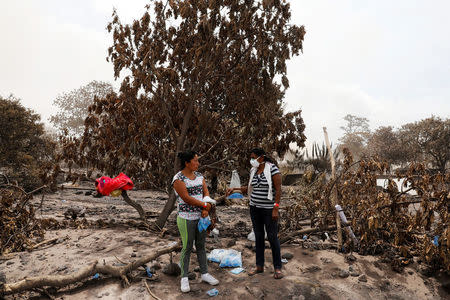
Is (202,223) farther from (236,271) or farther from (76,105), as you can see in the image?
(76,105)

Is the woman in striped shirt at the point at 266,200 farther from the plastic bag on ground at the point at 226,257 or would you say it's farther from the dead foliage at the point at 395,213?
the dead foliage at the point at 395,213

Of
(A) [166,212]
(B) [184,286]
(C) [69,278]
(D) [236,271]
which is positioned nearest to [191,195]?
(B) [184,286]

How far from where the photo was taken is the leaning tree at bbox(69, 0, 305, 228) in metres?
5.23

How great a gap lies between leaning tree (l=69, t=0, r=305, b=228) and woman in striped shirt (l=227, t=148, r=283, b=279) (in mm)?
1399

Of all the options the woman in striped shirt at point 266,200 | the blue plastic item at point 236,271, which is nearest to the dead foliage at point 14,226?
the blue plastic item at point 236,271

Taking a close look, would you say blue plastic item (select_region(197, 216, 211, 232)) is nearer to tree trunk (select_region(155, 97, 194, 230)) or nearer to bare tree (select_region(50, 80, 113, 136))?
tree trunk (select_region(155, 97, 194, 230))

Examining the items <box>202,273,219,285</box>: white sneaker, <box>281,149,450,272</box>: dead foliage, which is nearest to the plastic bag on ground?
<box>202,273,219,285</box>: white sneaker

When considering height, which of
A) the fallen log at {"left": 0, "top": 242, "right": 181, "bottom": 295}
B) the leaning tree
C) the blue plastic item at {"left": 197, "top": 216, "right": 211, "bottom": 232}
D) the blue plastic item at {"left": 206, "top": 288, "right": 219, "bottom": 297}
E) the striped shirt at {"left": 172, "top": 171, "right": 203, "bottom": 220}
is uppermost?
the leaning tree

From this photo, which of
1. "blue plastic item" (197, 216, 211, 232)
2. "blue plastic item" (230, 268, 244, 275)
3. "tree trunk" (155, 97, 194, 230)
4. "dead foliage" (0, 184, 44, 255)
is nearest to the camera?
"blue plastic item" (197, 216, 211, 232)

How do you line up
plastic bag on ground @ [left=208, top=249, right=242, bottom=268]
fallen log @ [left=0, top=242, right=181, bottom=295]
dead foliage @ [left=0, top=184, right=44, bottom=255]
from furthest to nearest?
dead foliage @ [left=0, top=184, right=44, bottom=255], plastic bag on ground @ [left=208, top=249, right=242, bottom=268], fallen log @ [left=0, top=242, right=181, bottom=295]

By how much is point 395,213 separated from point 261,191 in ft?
7.53

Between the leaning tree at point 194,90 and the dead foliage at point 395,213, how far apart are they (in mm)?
1250

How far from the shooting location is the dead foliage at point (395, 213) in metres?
3.94

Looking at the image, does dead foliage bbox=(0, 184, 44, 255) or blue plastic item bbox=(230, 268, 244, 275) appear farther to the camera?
dead foliage bbox=(0, 184, 44, 255)
